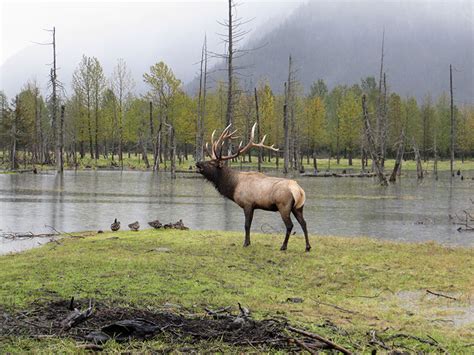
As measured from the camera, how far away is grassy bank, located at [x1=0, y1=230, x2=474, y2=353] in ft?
22.5

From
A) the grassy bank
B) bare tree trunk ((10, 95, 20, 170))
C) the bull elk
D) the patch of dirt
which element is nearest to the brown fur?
the bull elk

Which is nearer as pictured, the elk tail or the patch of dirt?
the patch of dirt

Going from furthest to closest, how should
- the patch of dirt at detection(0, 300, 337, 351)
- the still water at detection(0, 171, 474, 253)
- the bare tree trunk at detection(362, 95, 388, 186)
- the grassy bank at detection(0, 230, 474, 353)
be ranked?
the bare tree trunk at detection(362, 95, 388, 186) → the still water at detection(0, 171, 474, 253) → the grassy bank at detection(0, 230, 474, 353) → the patch of dirt at detection(0, 300, 337, 351)

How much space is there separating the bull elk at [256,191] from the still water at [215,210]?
14.4 ft

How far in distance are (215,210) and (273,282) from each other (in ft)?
46.3

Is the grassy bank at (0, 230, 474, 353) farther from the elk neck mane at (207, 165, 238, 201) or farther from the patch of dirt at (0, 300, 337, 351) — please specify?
the elk neck mane at (207, 165, 238, 201)

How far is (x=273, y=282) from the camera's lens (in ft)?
30.8

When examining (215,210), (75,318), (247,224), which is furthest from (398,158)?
(75,318)

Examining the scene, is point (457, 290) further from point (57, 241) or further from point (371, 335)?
point (57, 241)

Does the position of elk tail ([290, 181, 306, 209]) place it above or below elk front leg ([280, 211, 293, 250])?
above

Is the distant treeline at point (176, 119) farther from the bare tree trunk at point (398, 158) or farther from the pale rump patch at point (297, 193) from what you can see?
the pale rump patch at point (297, 193)

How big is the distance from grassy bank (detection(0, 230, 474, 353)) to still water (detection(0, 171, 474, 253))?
11.7 feet

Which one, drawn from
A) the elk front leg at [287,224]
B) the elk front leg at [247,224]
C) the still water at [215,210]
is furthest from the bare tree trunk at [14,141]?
the elk front leg at [287,224]

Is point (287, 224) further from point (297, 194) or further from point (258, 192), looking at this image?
point (258, 192)
